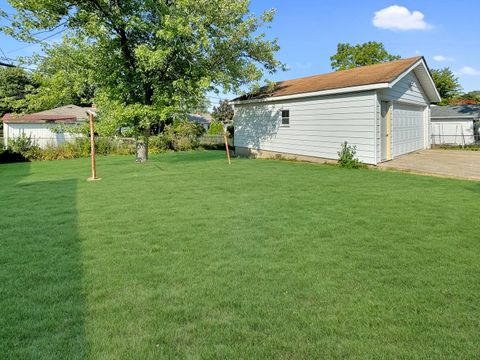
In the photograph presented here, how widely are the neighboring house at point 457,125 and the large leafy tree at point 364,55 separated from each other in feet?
40.8

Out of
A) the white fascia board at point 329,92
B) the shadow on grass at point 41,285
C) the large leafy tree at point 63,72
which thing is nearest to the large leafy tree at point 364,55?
the white fascia board at point 329,92

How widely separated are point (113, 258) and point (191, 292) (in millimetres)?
1324

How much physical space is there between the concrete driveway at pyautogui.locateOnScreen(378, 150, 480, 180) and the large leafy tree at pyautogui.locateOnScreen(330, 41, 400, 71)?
22.5 metres

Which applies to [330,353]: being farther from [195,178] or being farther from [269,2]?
[269,2]

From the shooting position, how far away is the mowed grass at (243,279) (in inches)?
94.7

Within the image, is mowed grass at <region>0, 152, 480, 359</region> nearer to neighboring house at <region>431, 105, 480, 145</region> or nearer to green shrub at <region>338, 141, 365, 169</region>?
green shrub at <region>338, 141, 365, 169</region>

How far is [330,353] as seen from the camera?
2.28 m

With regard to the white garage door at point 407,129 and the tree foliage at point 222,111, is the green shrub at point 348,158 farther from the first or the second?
the tree foliage at point 222,111

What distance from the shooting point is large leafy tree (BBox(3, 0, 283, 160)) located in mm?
12547

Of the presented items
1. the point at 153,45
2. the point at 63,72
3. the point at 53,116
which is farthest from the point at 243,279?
the point at 53,116

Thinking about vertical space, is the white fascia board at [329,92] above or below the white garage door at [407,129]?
above

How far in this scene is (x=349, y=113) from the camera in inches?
494

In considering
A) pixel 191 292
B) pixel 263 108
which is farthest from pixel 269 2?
pixel 191 292

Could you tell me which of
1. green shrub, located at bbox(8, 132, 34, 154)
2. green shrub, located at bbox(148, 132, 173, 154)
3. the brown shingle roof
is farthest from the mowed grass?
green shrub, located at bbox(148, 132, 173, 154)
